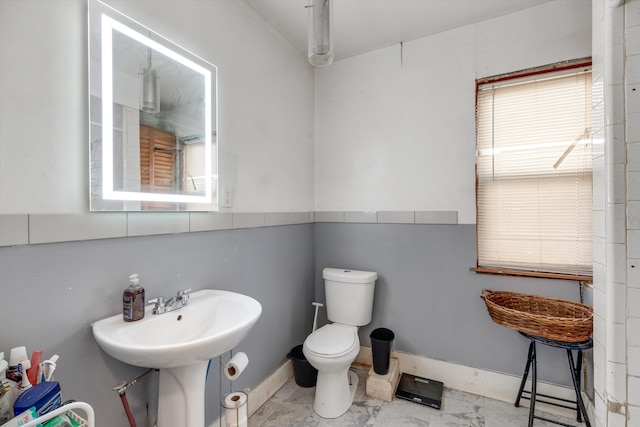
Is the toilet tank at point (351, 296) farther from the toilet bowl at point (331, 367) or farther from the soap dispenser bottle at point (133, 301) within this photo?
the soap dispenser bottle at point (133, 301)

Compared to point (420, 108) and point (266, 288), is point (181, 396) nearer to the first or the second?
point (266, 288)

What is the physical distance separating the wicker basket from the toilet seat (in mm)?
875

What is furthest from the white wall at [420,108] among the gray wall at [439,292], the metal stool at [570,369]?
the metal stool at [570,369]

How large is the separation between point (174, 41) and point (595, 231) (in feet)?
7.12

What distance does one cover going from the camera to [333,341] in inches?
73.5

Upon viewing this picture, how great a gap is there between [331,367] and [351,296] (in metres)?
0.56

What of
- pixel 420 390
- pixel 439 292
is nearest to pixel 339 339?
pixel 420 390

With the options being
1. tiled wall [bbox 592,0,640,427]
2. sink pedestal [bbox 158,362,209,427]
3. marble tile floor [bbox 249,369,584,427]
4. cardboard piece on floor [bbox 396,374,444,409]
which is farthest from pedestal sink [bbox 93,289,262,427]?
tiled wall [bbox 592,0,640,427]

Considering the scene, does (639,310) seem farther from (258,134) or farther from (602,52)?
(258,134)

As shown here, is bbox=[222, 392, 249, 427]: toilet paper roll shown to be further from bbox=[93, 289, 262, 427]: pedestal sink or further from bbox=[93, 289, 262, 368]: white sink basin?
bbox=[93, 289, 262, 368]: white sink basin

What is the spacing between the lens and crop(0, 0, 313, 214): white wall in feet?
2.97

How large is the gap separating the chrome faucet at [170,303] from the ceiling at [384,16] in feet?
5.79

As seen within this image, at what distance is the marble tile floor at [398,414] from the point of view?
175cm

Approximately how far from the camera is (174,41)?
1.39 m
